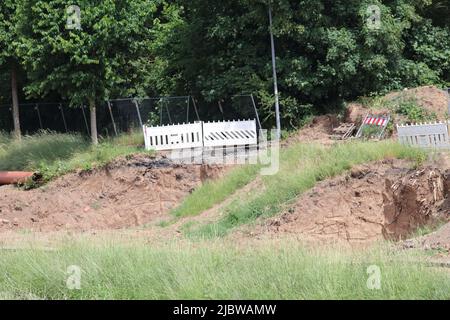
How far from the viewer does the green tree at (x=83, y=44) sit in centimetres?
2249

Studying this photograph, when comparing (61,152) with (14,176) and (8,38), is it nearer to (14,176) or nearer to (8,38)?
(14,176)

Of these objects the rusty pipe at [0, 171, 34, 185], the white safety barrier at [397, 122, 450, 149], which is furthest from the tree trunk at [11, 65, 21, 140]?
the white safety barrier at [397, 122, 450, 149]

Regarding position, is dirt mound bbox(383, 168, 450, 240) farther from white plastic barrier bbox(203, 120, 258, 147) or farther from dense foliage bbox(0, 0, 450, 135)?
dense foliage bbox(0, 0, 450, 135)

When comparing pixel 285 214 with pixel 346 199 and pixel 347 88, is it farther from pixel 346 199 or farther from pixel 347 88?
pixel 347 88

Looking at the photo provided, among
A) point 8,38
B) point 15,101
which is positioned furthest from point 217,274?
point 15,101

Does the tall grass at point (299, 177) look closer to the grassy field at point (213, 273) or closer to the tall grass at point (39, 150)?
the grassy field at point (213, 273)

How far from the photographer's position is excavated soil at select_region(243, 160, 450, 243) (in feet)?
49.1

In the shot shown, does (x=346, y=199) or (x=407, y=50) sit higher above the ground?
(x=407, y=50)

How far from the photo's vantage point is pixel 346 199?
15.5 m

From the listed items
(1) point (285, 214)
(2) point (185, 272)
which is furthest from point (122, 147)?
(2) point (185, 272)

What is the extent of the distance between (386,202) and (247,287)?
7.34 m

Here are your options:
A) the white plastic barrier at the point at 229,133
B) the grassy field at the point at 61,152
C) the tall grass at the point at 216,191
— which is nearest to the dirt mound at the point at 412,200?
the tall grass at the point at 216,191

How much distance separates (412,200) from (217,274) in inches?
278

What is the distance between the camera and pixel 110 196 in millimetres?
22219
